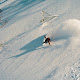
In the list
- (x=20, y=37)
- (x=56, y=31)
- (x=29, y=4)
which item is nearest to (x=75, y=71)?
(x=56, y=31)

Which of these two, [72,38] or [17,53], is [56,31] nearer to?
[72,38]

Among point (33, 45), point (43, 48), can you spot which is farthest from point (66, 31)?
point (33, 45)

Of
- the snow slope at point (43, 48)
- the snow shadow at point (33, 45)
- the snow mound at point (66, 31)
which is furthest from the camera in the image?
the snow shadow at point (33, 45)

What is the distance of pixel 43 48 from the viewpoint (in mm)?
11438

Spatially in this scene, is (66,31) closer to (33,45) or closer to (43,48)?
(43,48)

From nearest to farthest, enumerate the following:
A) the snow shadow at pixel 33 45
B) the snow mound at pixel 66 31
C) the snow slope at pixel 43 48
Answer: the snow slope at pixel 43 48
the snow mound at pixel 66 31
the snow shadow at pixel 33 45

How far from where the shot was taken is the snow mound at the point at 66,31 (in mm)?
11282

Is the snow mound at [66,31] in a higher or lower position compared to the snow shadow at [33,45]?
higher

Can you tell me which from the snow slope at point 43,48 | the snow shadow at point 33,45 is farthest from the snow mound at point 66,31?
the snow shadow at point 33,45

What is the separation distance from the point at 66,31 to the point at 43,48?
2.85 m

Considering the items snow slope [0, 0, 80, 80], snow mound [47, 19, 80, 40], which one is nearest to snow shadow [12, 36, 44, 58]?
snow slope [0, 0, 80, 80]

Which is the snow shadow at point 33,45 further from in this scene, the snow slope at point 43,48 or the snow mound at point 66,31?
the snow mound at point 66,31

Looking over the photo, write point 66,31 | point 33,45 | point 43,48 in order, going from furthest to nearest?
point 33,45 → point 66,31 → point 43,48

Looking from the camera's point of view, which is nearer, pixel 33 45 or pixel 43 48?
pixel 43 48
